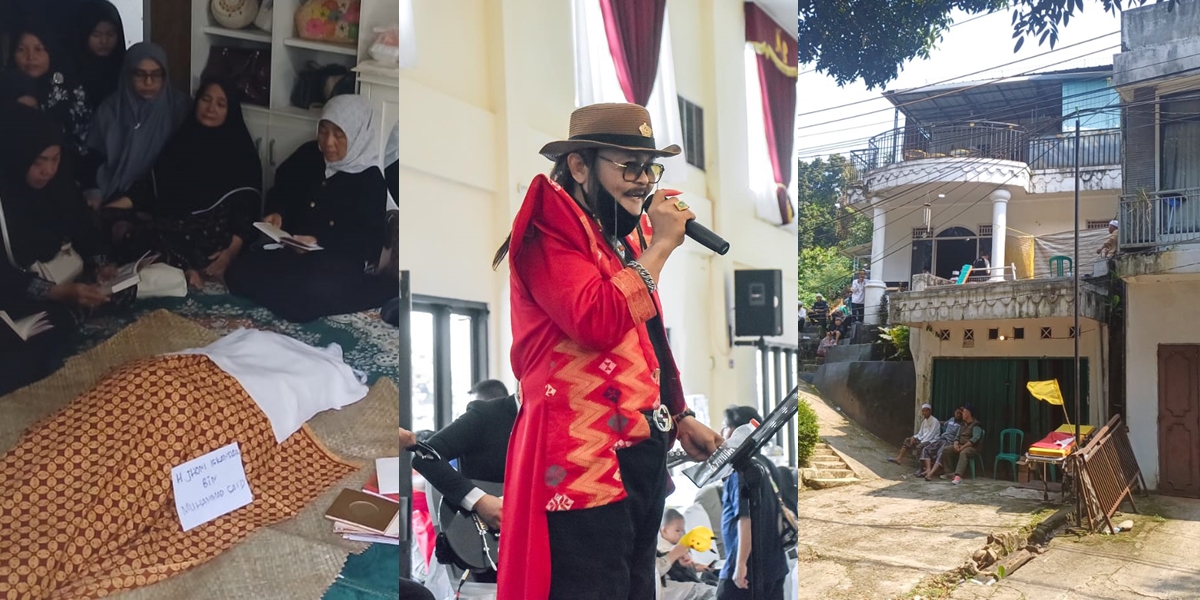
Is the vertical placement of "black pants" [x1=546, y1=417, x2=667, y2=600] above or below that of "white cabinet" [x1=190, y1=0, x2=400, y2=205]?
below

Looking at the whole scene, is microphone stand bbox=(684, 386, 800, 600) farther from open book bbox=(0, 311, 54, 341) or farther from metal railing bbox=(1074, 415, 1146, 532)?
metal railing bbox=(1074, 415, 1146, 532)

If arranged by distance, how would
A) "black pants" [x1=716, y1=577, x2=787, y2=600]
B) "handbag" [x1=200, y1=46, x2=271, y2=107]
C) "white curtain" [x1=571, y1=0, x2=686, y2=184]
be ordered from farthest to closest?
"handbag" [x1=200, y1=46, x2=271, y2=107] < "black pants" [x1=716, y1=577, x2=787, y2=600] < "white curtain" [x1=571, y1=0, x2=686, y2=184]

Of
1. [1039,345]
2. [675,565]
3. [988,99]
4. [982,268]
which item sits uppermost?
[988,99]

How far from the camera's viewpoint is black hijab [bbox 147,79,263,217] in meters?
2.33

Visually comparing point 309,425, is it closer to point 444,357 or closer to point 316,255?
point 316,255

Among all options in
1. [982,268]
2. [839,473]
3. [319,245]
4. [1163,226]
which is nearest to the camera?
[319,245]

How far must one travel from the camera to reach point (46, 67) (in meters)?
2.22

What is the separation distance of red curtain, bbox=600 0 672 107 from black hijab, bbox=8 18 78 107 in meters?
1.44

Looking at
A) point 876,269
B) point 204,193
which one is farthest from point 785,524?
point 876,269

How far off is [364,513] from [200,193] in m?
0.97

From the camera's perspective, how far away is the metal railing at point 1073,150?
11.3 ft

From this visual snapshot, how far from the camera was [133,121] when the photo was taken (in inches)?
90.7

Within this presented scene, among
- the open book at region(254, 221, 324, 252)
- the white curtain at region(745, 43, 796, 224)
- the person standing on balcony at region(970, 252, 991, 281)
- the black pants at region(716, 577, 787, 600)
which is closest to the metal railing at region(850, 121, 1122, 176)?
the person standing on balcony at region(970, 252, 991, 281)

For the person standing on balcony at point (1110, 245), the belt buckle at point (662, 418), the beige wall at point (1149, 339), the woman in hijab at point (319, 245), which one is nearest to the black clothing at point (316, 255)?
the woman in hijab at point (319, 245)
